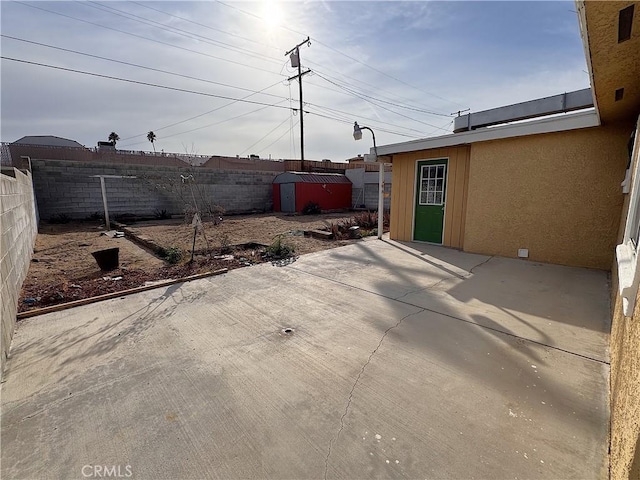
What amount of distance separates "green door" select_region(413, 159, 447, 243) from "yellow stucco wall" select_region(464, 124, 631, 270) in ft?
2.55

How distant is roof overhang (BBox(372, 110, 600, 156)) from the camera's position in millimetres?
4344

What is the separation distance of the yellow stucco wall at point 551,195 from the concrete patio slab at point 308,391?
1.52 meters

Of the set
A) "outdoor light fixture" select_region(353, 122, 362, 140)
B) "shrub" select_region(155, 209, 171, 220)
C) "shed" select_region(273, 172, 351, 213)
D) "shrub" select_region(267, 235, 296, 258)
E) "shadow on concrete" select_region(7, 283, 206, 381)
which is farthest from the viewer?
"shed" select_region(273, 172, 351, 213)

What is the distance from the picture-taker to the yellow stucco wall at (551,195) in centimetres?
447

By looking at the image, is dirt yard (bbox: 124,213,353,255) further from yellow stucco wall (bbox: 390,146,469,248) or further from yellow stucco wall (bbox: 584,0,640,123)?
yellow stucco wall (bbox: 584,0,640,123)

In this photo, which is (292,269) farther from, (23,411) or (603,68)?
(603,68)

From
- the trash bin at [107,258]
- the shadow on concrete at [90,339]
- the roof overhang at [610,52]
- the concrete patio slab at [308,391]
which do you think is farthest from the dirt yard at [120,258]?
the roof overhang at [610,52]

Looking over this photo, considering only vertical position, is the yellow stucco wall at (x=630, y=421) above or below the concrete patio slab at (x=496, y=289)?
above

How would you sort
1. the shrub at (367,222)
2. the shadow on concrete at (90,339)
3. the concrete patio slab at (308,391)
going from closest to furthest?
the concrete patio slab at (308,391) < the shadow on concrete at (90,339) < the shrub at (367,222)

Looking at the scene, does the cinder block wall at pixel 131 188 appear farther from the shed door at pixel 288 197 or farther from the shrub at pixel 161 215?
the shed door at pixel 288 197

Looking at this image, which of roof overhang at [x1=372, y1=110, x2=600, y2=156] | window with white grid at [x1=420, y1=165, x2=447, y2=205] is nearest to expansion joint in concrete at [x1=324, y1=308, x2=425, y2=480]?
roof overhang at [x1=372, y1=110, x2=600, y2=156]

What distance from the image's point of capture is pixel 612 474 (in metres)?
1.32

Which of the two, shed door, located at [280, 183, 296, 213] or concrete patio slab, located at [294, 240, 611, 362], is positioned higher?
shed door, located at [280, 183, 296, 213]

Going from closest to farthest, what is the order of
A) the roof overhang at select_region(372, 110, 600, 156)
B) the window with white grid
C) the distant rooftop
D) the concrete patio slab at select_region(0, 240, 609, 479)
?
the concrete patio slab at select_region(0, 240, 609, 479)
the roof overhang at select_region(372, 110, 600, 156)
the window with white grid
the distant rooftop
